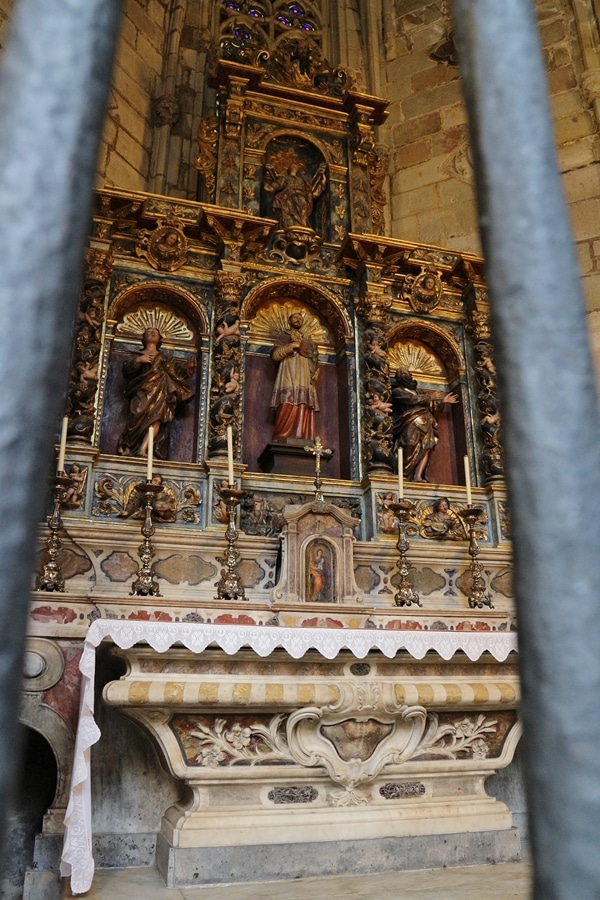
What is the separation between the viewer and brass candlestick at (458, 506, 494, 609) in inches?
220

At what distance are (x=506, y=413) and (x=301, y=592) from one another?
4.33m

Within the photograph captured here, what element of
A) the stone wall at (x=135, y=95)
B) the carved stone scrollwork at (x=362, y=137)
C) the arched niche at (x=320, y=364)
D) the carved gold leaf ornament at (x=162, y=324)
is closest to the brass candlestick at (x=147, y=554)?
the arched niche at (x=320, y=364)

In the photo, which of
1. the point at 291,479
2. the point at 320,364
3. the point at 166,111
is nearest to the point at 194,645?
the point at 291,479

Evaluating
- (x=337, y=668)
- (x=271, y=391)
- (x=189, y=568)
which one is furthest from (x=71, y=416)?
(x=337, y=668)

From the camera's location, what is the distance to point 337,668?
13.9ft

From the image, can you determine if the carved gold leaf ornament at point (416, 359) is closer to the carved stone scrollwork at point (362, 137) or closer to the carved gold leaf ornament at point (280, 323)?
the carved gold leaf ornament at point (280, 323)

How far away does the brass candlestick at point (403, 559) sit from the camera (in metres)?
5.41

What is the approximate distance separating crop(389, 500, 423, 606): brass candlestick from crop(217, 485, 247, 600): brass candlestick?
1.15 metres

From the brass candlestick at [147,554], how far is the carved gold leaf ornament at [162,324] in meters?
1.91

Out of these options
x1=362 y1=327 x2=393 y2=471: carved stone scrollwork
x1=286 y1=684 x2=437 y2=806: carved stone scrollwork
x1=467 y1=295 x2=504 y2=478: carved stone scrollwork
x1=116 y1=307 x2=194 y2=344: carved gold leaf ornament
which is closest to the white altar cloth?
x1=286 y1=684 x2=437 y2=806: carved stone scrollwork

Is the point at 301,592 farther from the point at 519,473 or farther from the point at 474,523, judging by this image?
the point at 519,473

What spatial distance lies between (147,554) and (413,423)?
2828 mm

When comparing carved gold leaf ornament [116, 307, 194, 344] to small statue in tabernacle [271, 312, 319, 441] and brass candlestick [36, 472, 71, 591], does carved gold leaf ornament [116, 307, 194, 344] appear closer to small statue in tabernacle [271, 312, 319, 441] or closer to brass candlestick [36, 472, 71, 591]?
small statue in tabernacle [271, 312, 319, 441]

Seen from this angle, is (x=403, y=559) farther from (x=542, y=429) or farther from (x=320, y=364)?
(x=542, y=429)
